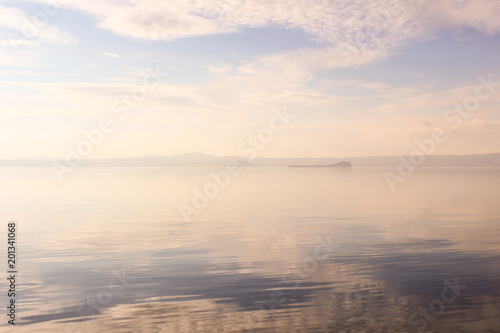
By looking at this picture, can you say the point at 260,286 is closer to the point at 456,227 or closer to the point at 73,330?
the point at 73,330

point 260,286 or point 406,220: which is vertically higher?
point 406,220

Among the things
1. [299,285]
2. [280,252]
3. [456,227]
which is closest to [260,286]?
[299,285]

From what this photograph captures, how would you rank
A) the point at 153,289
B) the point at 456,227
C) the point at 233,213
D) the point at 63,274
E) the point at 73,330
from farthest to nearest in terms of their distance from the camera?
the point at 233,213, the point at 456,227, the point at 63,274, the point at 153,289, the point at 73,330

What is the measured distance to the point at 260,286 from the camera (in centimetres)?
1620

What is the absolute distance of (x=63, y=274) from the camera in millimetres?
Result: 18344

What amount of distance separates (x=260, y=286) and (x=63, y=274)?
8.52m

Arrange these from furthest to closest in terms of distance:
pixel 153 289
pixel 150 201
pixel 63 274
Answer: pixel 150 201 < pixel 63 274 < pixel 153 289

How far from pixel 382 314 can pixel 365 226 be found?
1834 centimetres

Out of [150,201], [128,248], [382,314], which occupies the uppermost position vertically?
[150,201]

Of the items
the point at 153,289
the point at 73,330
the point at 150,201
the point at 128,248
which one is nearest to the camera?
the point at 73,330

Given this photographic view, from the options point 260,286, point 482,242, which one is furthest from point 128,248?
point 482,242

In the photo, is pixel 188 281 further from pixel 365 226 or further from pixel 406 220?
pixel 406 220

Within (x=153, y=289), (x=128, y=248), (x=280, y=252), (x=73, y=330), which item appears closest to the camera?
(x=73, y=330)

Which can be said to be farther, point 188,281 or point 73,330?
point 188,281
